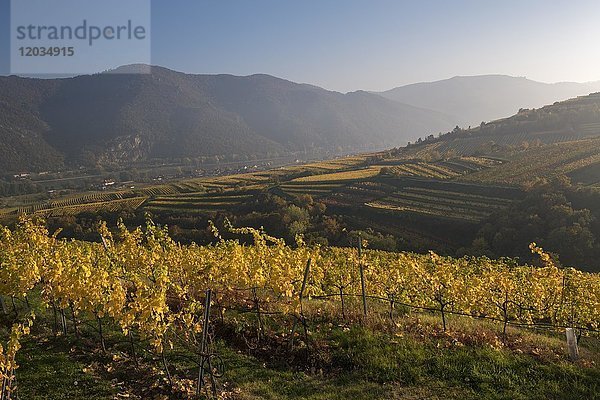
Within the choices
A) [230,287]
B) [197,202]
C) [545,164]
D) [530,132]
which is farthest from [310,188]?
[530,132]

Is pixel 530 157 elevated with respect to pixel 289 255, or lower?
elevated

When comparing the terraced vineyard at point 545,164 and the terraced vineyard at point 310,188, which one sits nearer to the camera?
the terraced vineyard at point 545,164

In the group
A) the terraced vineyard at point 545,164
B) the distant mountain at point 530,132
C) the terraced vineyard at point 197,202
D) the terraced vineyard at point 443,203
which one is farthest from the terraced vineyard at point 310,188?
the distant mountain at point 530,132

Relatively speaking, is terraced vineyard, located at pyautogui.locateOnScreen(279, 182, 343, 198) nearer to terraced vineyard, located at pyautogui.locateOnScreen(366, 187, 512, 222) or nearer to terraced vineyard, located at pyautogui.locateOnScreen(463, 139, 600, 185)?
terraced vineyard, located at pyautogui.locateOnScreen(366, 187, 512, 222)

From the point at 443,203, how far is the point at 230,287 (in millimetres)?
48861

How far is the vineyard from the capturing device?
951cm

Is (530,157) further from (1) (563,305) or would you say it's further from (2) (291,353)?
(2) (291,353)

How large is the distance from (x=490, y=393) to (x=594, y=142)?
81.2 metres

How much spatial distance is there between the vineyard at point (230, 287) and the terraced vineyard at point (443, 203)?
37784 mm

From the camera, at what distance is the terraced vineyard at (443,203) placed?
5119 centimetres

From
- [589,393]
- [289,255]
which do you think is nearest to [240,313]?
[289,255]

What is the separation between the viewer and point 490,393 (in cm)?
864

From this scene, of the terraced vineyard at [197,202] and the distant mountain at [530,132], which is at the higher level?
the distant mountain at [530,132]

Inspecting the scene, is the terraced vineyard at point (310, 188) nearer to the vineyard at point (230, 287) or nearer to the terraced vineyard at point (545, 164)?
the terraced vineyard at point (545, 164)
